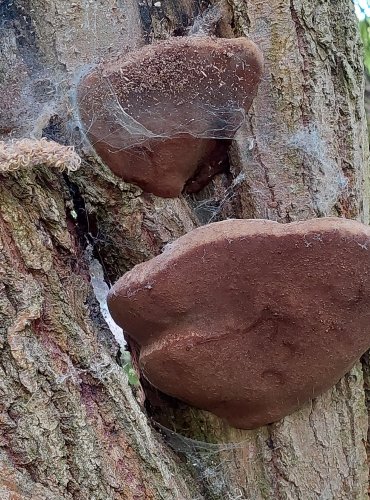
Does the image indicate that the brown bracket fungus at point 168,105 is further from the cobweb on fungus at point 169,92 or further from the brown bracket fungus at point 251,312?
the brown bracket fungus at point 251,312

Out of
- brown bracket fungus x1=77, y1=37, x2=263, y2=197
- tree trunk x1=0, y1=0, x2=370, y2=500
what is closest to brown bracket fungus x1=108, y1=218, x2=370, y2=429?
tree trunk x1=0, y1=0, x2=370, y2=500

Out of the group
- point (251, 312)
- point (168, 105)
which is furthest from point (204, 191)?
point (251, 312)

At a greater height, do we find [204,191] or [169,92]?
[169,92]

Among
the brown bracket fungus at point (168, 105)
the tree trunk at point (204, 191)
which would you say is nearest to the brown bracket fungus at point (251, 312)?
the tree trunk at point (204, 191)

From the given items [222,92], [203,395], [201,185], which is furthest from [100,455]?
[222,92]

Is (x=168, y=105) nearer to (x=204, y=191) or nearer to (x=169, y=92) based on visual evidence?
(x=169, y=92)

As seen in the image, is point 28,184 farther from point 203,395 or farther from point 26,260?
point 203,395
